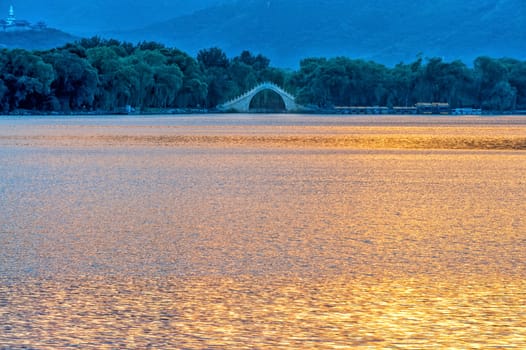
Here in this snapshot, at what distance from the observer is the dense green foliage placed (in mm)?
110438

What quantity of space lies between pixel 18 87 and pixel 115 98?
21.9m

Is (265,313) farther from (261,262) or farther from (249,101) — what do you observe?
(249,101)

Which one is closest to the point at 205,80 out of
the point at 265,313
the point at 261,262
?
the point at 261,262

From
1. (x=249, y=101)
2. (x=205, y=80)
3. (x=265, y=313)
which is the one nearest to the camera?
(x=265, y=313)

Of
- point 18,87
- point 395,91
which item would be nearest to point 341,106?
point 395,91

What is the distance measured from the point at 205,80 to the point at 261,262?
145 meters

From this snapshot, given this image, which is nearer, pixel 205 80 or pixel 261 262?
pixel 261 262

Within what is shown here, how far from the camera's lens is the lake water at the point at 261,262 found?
8289mm

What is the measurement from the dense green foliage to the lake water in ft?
290

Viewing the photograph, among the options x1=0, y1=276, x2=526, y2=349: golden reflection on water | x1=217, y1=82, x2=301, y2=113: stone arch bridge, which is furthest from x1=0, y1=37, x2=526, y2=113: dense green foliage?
x1=0, y1=276, x2=526, y2=349: golden reflection on water

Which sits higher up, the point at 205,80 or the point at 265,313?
the point at 205,80

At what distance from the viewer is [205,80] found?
15562cm

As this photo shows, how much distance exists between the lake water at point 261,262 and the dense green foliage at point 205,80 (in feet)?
290

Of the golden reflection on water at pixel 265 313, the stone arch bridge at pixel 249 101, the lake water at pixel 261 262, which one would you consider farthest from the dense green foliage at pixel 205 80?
the golden reflection on water at pixel 265 313
